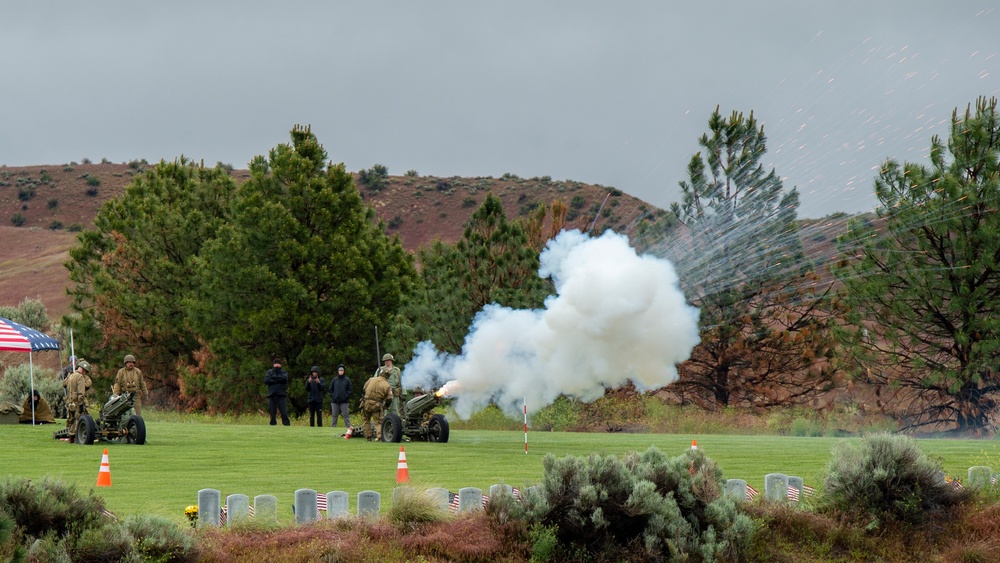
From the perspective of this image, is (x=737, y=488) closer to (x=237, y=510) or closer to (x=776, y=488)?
(x=776, y=488)

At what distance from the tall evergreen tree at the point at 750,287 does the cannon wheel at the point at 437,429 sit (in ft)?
42.0

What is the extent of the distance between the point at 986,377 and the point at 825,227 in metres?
9.44

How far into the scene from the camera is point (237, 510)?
44.4 ft

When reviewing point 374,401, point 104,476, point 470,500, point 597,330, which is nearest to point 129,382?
point 374,401

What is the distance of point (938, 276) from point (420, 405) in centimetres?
1608

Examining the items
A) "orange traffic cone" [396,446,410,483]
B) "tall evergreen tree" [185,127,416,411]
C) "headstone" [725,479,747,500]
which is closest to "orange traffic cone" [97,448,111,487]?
"orange traffic cone" [396,446,410,483]

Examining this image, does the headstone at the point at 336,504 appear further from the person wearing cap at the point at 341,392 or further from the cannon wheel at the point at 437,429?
the person wearing cap at the point at 341,392

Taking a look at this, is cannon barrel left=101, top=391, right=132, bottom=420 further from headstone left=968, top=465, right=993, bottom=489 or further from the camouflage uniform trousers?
headstone left=968, top=465, right=993, bottom=489

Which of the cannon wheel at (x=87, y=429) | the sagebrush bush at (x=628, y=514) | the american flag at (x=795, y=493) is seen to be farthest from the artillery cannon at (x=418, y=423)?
the sagebrush bush at (x=628, y=514)

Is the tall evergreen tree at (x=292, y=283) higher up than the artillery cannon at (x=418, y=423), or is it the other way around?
the tall evergreen tree at (x=292, y=283)

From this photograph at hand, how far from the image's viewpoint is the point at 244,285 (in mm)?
46062

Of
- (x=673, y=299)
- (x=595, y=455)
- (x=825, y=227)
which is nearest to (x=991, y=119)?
(x=825, y=227)

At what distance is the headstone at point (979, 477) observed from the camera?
16.6m

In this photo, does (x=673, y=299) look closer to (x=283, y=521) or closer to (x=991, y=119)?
(x=283, y=521)
